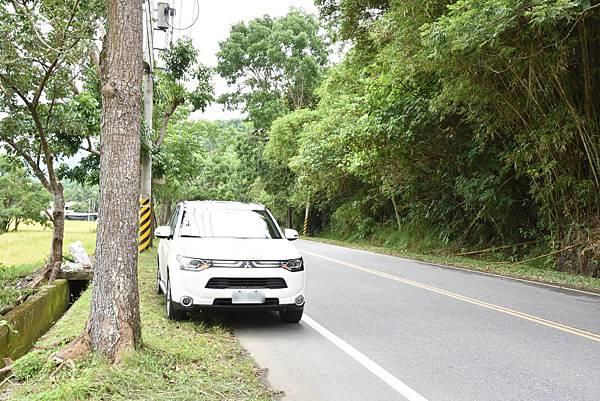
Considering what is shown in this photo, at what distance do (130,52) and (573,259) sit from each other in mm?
13224

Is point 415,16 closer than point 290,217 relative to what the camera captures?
Yes

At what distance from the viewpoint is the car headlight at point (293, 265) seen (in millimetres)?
7180

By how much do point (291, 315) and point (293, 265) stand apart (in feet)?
2.62

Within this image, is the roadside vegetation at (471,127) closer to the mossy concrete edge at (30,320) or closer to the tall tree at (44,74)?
the tall tree at (44,74)

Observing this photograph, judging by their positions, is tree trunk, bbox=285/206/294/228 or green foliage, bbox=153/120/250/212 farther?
tree trunk, bbox=285/206/294/228

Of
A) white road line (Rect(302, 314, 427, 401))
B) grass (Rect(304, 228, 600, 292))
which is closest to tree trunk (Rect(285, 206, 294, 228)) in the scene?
grass (Rect(304, 228, 600, 292))

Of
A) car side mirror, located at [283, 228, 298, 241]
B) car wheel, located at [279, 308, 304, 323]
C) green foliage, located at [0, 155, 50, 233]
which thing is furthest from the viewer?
green foliage, located at [0, 155, 50, 233]

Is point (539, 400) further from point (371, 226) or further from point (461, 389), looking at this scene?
point (371, 226)

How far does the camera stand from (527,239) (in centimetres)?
1778

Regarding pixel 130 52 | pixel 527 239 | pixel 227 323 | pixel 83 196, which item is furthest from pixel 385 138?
pixel 83 196

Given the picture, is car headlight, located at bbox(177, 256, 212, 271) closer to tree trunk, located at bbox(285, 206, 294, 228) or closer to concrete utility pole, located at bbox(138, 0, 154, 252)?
concrete utility pole, located at bbox(138, 0, 154, 252)

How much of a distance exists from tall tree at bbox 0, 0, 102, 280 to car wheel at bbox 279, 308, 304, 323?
5656 mm

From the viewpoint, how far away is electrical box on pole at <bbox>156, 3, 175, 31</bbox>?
51.5 feet

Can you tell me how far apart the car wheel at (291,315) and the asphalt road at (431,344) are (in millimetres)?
129
